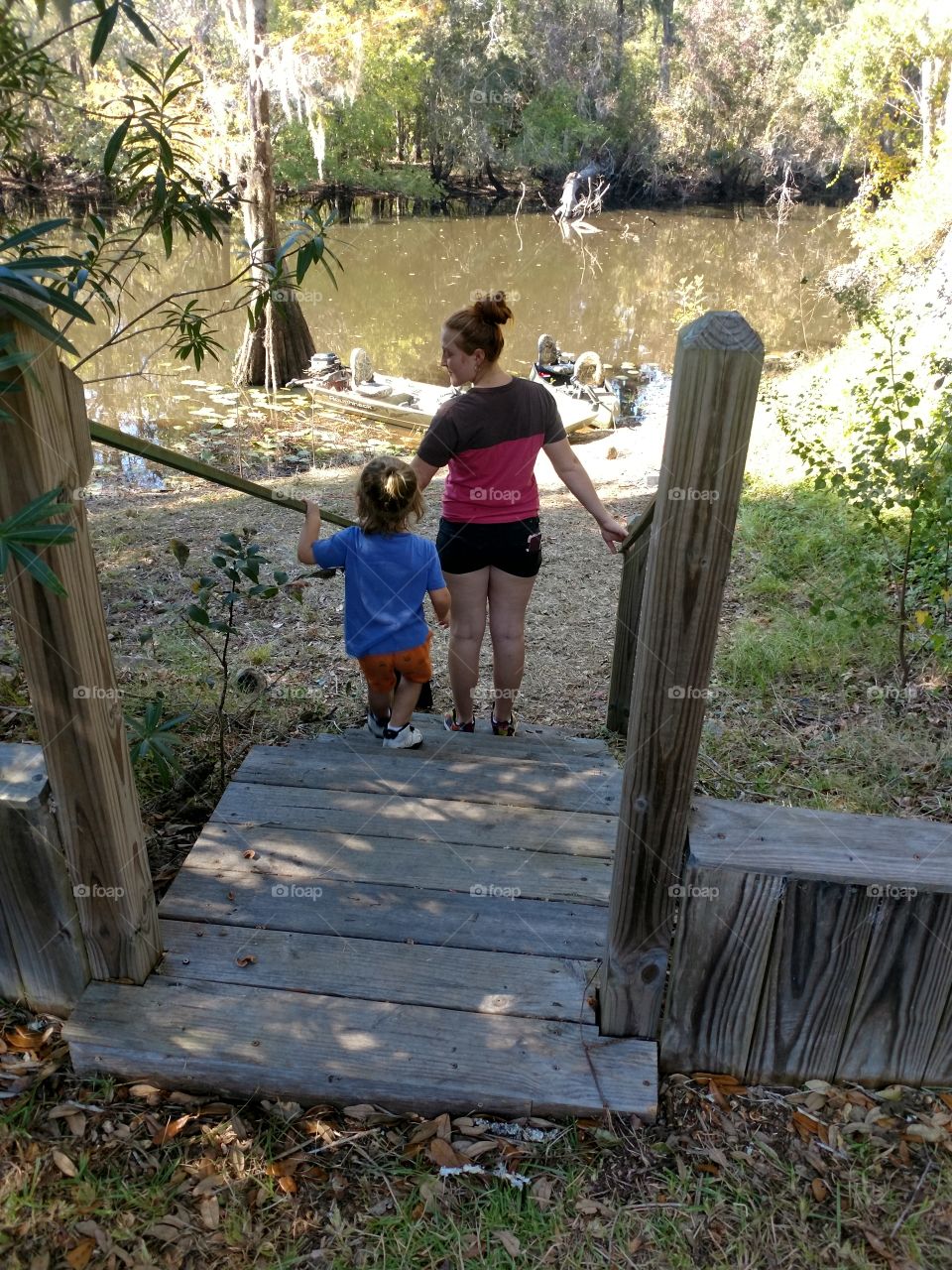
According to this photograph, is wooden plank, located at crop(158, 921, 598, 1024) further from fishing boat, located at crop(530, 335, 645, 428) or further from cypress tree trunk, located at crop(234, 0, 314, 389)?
fishing boat, located at crop(530, 335, 645, 428)

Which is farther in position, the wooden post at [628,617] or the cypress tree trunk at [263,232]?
the cypress tree trunk at [263,232]

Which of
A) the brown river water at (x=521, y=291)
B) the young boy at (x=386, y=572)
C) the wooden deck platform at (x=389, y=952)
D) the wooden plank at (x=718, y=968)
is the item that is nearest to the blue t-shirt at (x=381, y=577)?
the young boy at (x=386, y=572)

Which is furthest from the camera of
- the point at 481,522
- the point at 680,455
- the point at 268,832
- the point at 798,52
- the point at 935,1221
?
the point at 798,52

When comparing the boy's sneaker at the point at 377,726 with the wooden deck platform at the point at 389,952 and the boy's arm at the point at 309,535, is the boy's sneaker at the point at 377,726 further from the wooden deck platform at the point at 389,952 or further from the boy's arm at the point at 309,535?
the boy's arm at the point at 309,535

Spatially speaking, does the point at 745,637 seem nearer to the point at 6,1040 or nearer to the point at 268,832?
the point at 268,832

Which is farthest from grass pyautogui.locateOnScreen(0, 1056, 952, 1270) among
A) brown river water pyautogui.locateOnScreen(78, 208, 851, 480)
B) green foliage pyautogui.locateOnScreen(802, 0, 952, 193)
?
green foliage pyautogui.locateOnScreen(802, 0, 952, 193)

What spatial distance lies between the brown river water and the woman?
8114mm

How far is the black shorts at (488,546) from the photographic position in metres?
2.97

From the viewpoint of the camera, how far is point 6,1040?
73.9 inches

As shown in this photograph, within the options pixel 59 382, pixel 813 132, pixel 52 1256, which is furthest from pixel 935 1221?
pixel 813 132

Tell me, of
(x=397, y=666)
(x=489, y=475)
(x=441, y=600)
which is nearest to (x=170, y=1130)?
(x=397, y=666)

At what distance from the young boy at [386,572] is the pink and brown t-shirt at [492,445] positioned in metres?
0.14

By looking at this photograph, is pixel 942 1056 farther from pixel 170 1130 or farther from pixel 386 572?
pixel 386 572

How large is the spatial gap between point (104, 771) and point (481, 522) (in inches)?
61.4
